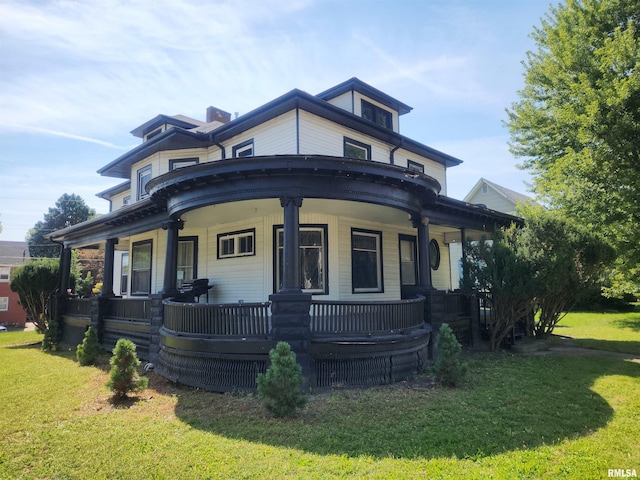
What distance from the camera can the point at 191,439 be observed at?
460 centimetres

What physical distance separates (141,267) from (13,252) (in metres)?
31.9

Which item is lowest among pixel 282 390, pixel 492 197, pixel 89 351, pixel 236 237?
pixel 89 351

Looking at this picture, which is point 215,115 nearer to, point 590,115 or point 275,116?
point 275,116

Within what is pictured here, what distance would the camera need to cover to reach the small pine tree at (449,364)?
6531mm

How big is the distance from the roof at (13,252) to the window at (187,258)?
96.6ft

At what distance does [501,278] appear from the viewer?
9453 mm

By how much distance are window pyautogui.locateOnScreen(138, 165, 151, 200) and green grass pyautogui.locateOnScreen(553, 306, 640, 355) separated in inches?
590

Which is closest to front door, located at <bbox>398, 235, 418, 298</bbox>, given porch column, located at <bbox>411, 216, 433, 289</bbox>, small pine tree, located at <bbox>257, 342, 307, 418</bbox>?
porch column, located at <bbox>411, 216, 433, 289</bbox>

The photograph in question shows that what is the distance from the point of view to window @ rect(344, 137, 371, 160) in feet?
36.6

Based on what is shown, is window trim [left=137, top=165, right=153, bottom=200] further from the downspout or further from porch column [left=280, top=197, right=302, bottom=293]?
porch column [left=280, top=197, right=302, bottom=293]

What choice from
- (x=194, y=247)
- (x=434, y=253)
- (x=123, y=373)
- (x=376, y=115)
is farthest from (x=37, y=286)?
(x=434, y=253)

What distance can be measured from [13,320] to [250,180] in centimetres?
2844

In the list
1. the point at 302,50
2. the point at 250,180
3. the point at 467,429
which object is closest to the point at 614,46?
the point at 302,50

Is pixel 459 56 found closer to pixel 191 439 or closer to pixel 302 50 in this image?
pixel 302 50
